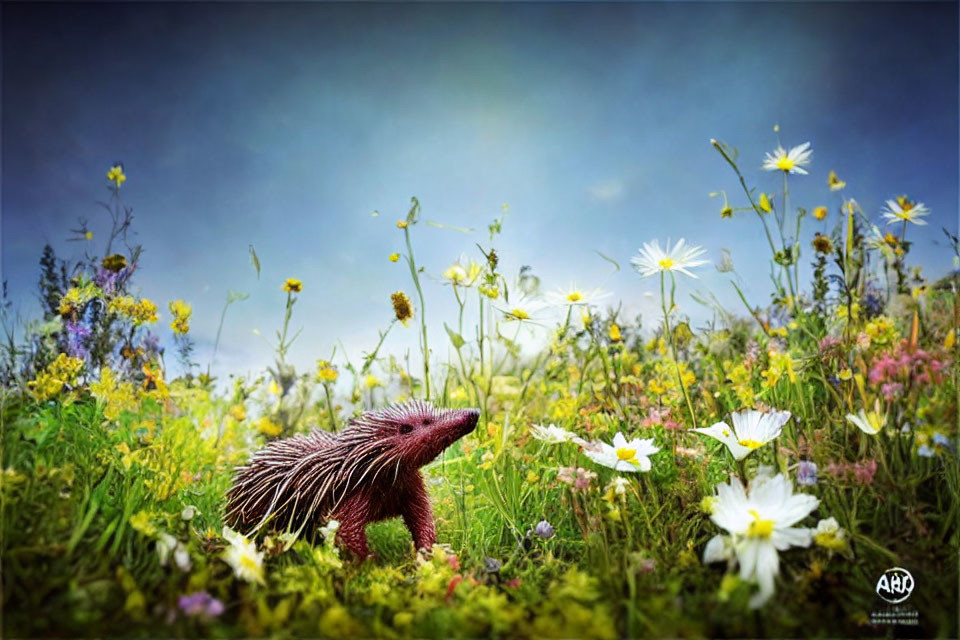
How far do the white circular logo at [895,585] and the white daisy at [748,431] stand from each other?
476 mm

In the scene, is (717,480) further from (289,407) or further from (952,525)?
(289,407)

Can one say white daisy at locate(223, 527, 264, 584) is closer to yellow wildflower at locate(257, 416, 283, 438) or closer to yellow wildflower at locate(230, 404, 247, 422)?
yellow wildflower at locate(257, 416, 283, 438)

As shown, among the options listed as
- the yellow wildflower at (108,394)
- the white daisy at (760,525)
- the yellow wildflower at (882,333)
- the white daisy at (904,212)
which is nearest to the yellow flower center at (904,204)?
the white daisy at (904,212)

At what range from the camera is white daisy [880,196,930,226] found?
247 cm

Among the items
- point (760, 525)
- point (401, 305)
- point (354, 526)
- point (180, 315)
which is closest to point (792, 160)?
point (760, 525)

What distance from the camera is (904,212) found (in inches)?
97.2

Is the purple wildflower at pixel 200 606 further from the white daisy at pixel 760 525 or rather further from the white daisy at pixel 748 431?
the white daisy at pixel 748 431

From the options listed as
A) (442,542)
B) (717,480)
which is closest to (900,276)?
(717,480)

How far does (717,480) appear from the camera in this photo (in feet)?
7.37

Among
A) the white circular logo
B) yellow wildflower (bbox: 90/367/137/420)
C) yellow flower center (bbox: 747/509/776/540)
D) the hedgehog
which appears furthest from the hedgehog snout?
yellow wildflower (bbox: 90/367/137/420)

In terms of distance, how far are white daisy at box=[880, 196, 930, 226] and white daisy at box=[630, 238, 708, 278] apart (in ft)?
2.58

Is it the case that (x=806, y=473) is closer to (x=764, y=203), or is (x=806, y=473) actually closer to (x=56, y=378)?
(x=764, y=203)

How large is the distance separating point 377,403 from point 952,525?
103 inches

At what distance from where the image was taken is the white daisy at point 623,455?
207cm
